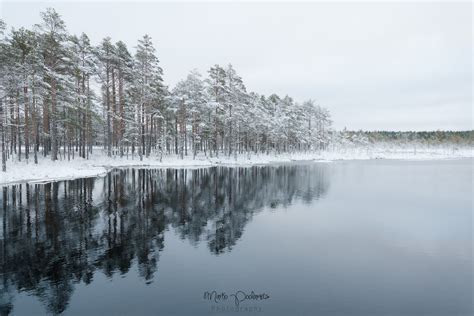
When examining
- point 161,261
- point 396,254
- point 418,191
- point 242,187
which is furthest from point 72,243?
point 418,191

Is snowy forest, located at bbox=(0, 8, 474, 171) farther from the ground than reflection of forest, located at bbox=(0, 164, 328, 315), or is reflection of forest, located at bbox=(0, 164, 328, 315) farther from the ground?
snowy forest, located at bbox=(0, 8, 474, 171)

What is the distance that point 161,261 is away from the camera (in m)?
9.84

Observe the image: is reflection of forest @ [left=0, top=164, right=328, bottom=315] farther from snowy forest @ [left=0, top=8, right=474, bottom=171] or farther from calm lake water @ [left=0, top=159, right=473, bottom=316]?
snowy forest @ [left=0, top=8, right=474, bottom=171]

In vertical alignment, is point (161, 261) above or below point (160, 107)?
below

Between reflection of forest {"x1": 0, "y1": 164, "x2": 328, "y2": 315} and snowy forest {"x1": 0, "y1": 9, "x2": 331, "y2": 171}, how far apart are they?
12099 mm

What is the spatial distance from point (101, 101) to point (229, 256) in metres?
38.5

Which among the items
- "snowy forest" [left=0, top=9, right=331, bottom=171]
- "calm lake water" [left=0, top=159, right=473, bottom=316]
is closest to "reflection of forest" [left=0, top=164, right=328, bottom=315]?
"calm lake water" [left=0, top=159, right=473, bottom=316]

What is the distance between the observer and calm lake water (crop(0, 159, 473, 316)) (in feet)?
24.4

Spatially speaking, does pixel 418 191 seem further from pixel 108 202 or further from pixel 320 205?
pixel 108 202

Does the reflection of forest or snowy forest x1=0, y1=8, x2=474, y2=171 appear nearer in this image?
the reflection of forest

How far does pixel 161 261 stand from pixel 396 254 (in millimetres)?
8695

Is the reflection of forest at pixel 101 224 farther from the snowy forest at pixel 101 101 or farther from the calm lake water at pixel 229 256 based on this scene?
the snowy forest at pixel 101 101

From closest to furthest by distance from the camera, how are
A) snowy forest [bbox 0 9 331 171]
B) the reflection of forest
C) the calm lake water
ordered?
the calm lake water, the reflection of forest, snowy forest [bbox 0 9 331 171]

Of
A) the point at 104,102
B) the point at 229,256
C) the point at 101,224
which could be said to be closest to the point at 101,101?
the point at 104,102
